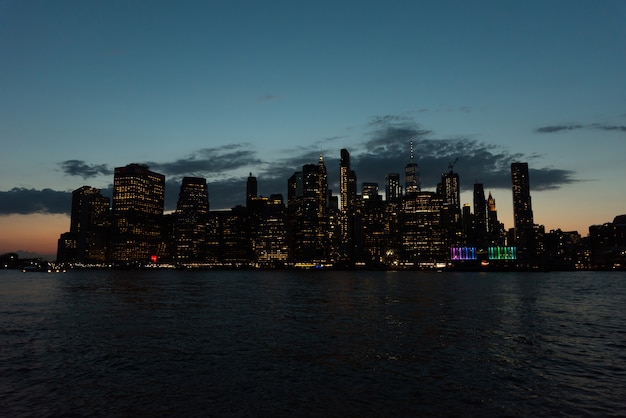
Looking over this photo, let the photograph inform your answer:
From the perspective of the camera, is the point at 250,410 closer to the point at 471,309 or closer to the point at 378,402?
the point at 378,402

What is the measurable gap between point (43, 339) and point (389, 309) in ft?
154

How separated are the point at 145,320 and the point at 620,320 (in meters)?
61.4

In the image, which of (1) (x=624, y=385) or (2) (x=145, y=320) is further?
(2) (x=145, y=320)

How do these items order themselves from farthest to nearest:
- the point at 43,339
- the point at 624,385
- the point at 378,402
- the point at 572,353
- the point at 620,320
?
the point at 620,320 < the point at 43,339 < the point at 572,353 < the point at 624,385 < the point at 378,402

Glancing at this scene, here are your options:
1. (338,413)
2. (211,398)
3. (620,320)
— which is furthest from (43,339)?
(620,320)

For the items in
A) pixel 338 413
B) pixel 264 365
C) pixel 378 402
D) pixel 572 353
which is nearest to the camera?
pixel 338 413

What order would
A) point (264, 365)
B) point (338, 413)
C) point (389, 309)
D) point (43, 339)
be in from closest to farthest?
1. point (338, 413)
2. point (264, 365)
3. point (43, 339)
4. point (389, 309)

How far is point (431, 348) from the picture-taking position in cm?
3791

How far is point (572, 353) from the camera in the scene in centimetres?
3678

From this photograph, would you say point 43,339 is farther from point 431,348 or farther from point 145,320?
point 431,348

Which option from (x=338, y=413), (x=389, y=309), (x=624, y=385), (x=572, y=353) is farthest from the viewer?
(x=389, y=309)

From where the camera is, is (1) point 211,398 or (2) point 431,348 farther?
(2) point 431,348

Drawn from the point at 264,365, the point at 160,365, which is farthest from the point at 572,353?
the point at 160,365

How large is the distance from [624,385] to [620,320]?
40.3 m
